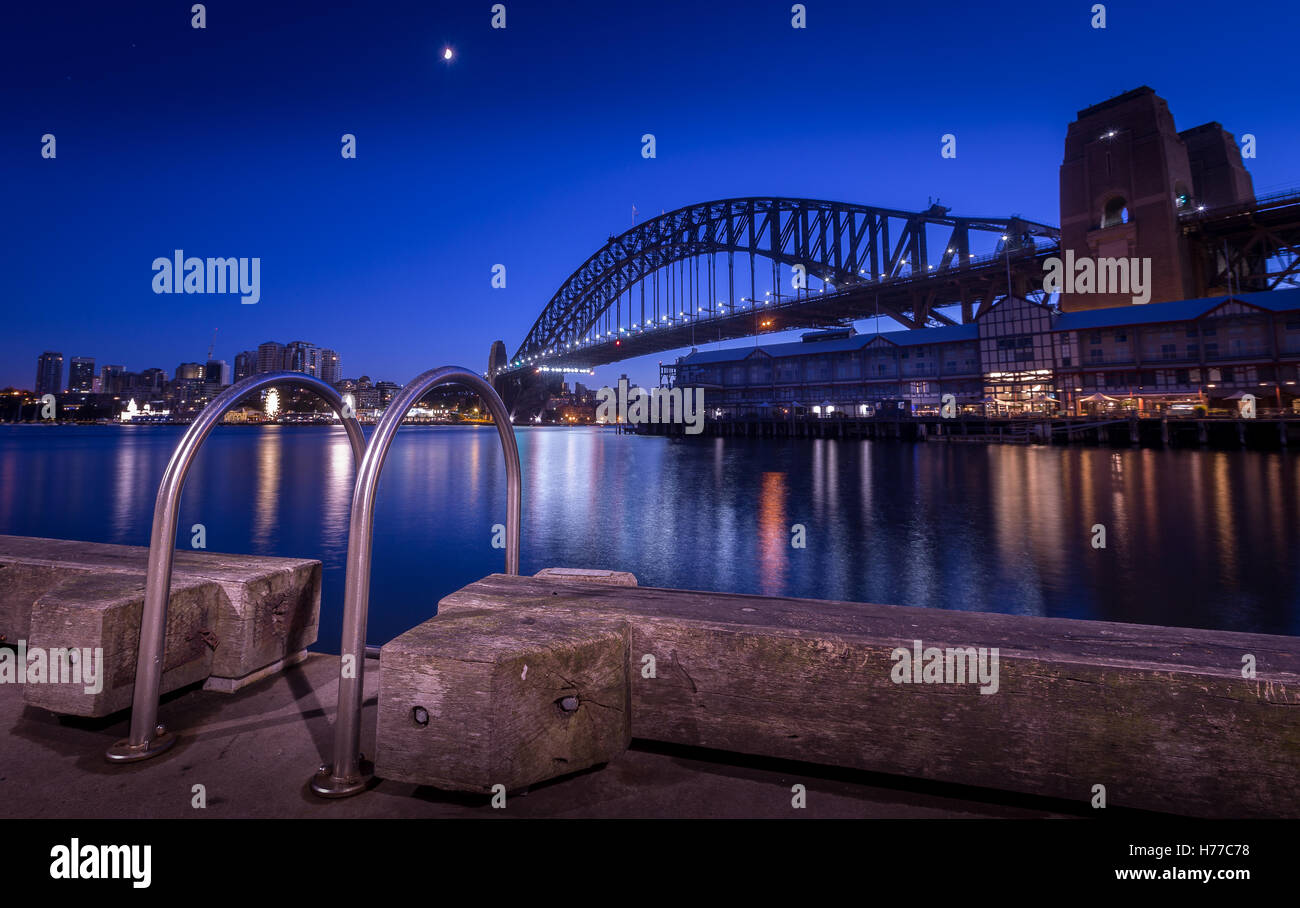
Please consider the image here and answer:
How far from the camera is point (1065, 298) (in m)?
44.4

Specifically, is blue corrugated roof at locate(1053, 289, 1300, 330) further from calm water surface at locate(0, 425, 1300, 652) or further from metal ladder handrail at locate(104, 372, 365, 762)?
metal ladder handrail at locate(104, 372, 365, 762)

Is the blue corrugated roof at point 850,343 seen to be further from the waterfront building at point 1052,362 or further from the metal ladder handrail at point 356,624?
the metal ladder handrail at point 356,624

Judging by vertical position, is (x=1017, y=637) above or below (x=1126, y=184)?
below

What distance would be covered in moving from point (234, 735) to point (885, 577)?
354 inches

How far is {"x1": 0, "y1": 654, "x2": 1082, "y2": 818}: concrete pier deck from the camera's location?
1.62 meters

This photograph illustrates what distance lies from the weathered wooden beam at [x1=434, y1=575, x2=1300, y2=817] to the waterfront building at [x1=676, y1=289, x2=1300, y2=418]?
45.0 meters

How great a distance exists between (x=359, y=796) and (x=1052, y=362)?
48.5 m

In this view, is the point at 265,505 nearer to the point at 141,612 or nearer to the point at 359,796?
the point at 141,612

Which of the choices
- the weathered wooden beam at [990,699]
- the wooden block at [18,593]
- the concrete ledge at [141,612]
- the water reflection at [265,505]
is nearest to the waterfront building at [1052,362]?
the water reflection at [265,505]

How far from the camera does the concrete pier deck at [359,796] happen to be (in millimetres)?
1625

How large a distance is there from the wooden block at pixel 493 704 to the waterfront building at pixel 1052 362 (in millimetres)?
45985

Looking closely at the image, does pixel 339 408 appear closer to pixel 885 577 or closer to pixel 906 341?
pixel 885 577

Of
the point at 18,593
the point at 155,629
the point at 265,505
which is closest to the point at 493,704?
the point at 155,629
